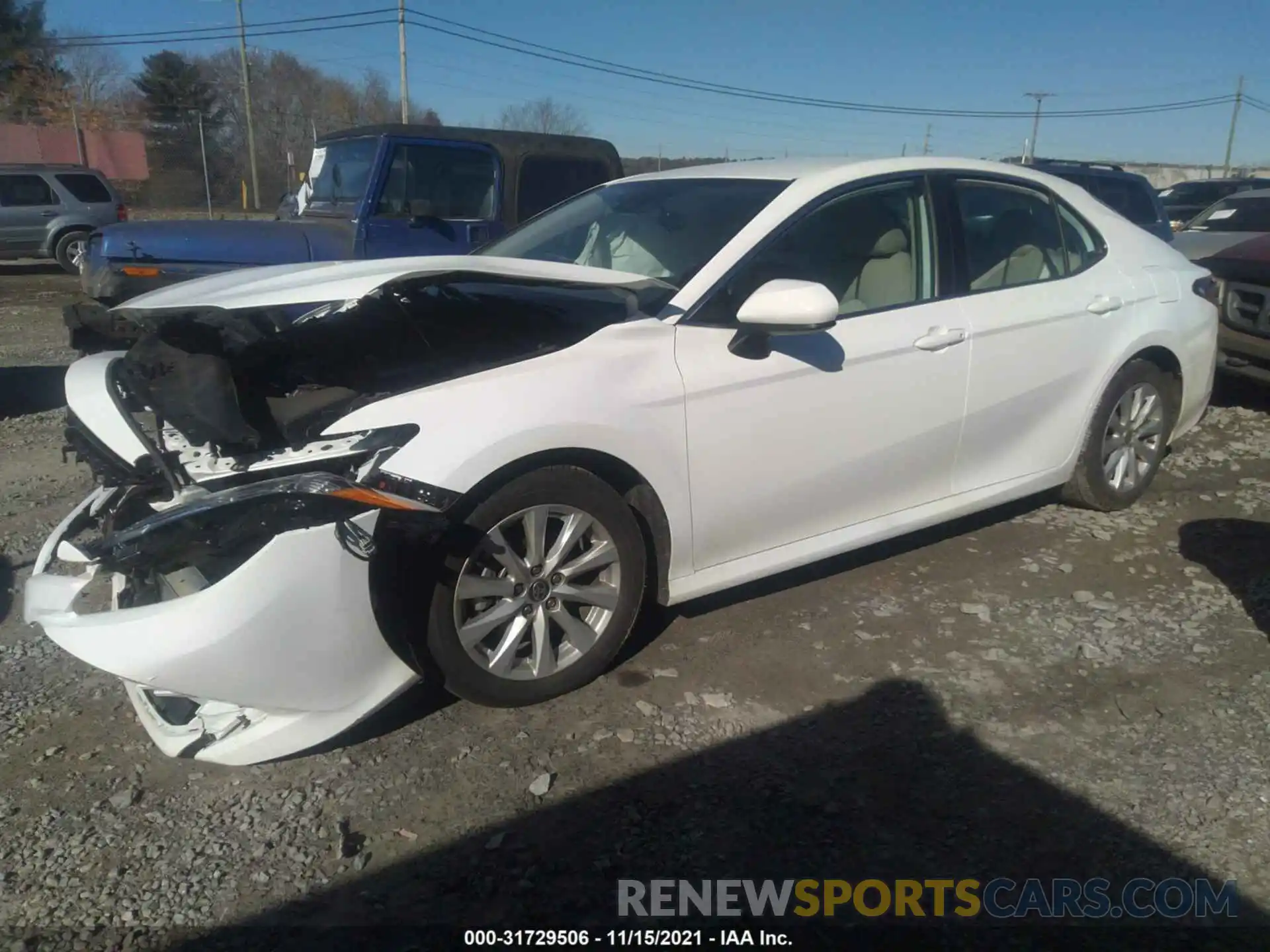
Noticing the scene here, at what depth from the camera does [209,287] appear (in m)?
3.34

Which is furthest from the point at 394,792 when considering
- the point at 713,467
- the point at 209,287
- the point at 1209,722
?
the point at 1209,722

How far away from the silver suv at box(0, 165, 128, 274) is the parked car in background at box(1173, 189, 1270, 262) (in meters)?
15.8

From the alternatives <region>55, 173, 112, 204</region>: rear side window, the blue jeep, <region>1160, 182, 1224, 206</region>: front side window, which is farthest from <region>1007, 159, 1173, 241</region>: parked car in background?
<region>55, 173, 112, 204</region>: rear side window

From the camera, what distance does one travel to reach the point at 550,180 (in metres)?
8.66

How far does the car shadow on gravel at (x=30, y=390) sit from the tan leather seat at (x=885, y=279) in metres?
5.17

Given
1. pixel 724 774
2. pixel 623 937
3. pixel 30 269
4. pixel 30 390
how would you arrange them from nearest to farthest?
pixel 623 937
pixel 724 774
pixel 30 390
pixel 30 269

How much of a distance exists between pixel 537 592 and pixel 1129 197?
30.9 ft

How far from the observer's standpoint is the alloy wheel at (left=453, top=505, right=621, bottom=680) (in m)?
2.86

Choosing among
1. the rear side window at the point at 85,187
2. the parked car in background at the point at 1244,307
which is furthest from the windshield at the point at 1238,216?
the rear side window at the point at 85,187

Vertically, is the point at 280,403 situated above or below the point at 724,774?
above

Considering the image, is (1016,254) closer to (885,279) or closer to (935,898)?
(885,279)

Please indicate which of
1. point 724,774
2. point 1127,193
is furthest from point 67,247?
point 724,774

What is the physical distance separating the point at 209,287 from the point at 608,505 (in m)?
1.58

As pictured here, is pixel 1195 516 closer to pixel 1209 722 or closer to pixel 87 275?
pixel 1209 722
